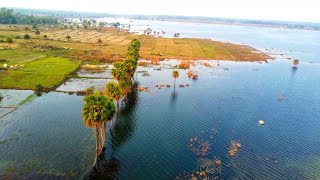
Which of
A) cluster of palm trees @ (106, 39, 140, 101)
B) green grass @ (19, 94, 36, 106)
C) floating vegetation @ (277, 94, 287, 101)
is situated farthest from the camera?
floating vegetation @ (277, 94, 287, 101)

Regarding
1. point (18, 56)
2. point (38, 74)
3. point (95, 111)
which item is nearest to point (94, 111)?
point (95, 111)

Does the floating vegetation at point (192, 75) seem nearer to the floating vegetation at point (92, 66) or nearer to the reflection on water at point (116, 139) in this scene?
the reflection on water at point (116, 139)

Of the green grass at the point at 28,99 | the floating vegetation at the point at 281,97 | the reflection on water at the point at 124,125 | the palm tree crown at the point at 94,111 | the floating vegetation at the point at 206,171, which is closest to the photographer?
the palm tree crown at the point at 94,111

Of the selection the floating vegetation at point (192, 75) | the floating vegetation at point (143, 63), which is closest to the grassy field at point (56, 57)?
the floating vegetation at point (143, 63)

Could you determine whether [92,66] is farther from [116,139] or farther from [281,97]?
[281,97]

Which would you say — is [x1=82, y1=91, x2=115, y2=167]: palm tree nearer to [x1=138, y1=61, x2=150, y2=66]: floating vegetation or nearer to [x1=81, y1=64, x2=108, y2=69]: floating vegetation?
[x1=81, y1=64, x2=108, y2=69]: floating vegetation

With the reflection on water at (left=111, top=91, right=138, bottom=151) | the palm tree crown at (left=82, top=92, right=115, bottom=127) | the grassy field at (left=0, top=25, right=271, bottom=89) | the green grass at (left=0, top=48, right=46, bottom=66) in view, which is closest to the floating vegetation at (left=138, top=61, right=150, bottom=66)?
the grassy field at (left=0, top=25, right=271, bottom=89)

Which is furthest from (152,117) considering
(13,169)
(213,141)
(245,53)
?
(245,53)
